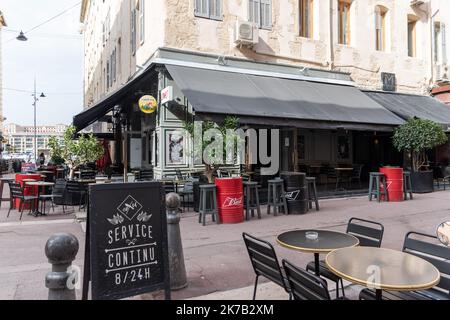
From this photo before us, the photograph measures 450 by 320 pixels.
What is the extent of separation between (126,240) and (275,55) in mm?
11160

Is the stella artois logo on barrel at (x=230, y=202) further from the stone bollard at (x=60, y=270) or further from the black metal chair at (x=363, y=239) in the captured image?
the stone bollard at (x=60, y=270)

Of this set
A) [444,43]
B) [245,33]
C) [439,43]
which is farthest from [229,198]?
[444,43]

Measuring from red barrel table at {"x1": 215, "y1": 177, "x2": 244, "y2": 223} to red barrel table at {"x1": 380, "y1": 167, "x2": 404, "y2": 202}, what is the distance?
562 centimetres

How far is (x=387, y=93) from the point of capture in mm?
15586

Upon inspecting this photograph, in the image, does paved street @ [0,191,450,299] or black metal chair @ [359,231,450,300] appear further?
paved street @ [0,191,450,299]

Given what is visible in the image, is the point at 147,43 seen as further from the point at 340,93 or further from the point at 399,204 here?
the point at 399,204

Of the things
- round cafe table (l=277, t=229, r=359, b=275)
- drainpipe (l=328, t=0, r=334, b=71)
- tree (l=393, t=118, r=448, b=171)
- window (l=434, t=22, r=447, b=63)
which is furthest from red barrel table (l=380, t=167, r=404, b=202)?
window (l=434, t=22, r=447, b=63)

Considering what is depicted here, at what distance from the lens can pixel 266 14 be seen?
1277 centimetres

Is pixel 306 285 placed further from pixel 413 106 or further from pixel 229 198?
pixel 413 106

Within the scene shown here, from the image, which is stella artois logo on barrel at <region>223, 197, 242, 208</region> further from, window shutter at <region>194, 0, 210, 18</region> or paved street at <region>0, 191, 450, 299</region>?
window shutter at <region>194, 0, 210, 18</region>

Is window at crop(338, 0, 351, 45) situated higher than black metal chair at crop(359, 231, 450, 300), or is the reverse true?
window at crop(338, 0, 351, 45)

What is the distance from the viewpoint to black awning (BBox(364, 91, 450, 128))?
1381 cm
